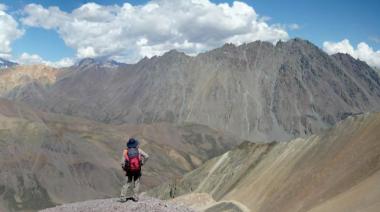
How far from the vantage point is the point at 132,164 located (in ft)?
74.7

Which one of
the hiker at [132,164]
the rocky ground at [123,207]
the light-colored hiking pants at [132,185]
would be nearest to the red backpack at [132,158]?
the hiker at [132,164]

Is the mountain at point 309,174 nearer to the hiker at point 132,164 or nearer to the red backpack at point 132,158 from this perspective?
the hiker at point 132,164

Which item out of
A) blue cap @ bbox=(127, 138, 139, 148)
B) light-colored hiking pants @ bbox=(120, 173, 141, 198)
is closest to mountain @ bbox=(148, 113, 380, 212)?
light-colored hiking pants @ bbox=(120, 173, 141, 198)

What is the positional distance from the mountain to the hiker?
20.8 m

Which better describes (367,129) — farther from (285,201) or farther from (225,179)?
(225,179)

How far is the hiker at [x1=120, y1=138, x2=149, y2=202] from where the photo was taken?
74.4 feet

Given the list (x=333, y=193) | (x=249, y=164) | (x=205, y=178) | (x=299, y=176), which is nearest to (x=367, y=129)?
(x=299, y=176)

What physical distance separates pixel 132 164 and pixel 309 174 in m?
45.0

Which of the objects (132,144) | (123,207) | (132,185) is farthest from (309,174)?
(123,207)

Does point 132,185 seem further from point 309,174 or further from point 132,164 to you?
point 309,174

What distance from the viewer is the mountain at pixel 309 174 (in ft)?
162

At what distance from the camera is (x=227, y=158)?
110 m

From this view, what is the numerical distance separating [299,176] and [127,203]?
1863 inches

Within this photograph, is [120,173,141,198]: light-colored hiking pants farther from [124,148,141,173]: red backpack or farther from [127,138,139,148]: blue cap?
[127,138,139,148]: blue cap
